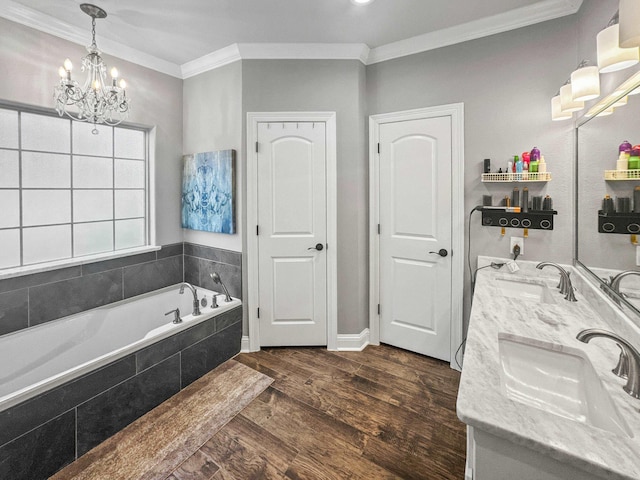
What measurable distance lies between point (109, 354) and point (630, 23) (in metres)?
2.65

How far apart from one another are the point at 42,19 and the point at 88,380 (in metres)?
2.54

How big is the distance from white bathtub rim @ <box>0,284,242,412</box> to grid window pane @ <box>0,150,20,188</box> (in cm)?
106

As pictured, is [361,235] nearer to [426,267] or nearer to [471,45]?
[426,267]

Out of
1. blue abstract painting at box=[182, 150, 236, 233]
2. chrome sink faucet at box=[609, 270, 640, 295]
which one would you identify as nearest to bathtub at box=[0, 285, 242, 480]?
blue abstract painting at box=[182, 150, 236, 233]

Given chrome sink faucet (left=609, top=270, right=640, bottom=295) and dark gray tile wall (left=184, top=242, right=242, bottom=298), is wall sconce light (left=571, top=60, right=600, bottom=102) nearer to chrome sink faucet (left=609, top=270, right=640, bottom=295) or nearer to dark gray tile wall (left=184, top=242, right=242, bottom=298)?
chrome sink faucet (left=609, top=270, right=640, bottom=295)

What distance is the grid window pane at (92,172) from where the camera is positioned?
2.69 m

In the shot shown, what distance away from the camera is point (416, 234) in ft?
8.87

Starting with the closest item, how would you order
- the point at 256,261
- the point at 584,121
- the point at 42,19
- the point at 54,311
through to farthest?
the point at 584,121
the point at 42,19
the point at 54,311
the point at 256,261

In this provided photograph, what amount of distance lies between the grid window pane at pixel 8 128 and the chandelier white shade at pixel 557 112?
12.2 feet

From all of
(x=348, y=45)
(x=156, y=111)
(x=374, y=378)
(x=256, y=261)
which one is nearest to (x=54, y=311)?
(x=256, y=261)

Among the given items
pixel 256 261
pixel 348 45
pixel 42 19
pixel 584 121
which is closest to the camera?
pixel 584 121

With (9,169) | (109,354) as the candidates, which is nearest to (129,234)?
(9,169)

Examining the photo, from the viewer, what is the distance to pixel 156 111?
3.09 metres

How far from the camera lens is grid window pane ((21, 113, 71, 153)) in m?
2.39
